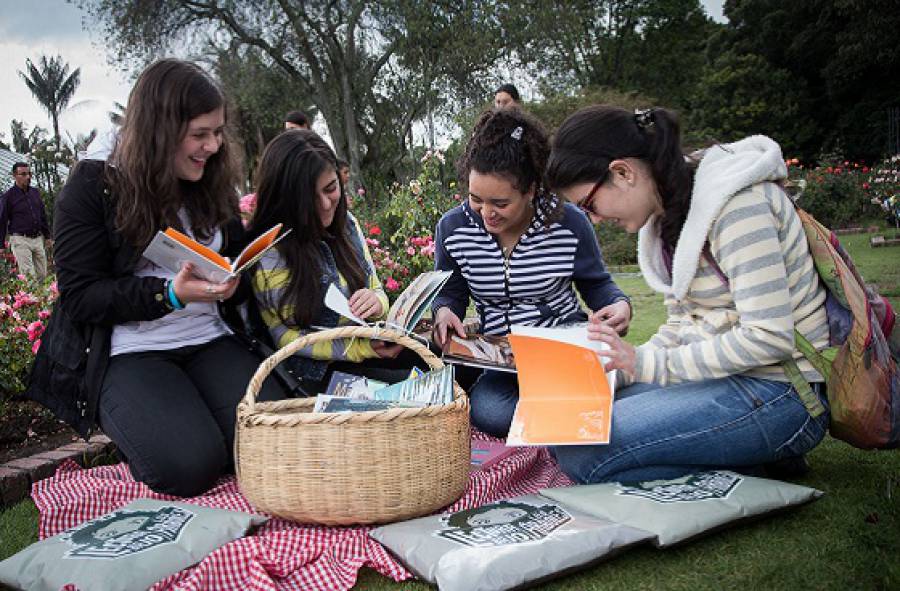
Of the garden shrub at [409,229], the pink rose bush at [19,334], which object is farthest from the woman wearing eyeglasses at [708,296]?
the garden shrub at [409,229]

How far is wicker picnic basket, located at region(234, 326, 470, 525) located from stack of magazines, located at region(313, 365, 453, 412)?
0.31 ft

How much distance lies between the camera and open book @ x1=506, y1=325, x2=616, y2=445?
213 cm

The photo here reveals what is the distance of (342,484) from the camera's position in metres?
2.12

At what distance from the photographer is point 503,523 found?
200 cm

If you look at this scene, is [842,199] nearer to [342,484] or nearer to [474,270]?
[474,270]

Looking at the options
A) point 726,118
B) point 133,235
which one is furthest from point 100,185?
point 726,118

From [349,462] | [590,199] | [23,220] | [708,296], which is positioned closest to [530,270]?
[590,199]

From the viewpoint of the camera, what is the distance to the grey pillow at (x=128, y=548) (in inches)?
73.4

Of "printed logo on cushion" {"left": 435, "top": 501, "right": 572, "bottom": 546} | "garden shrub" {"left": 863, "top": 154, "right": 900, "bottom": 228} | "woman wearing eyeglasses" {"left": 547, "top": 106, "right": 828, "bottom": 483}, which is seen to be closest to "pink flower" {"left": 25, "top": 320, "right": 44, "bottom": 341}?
"printed logo on cushion" {"left": 435, "top": 501, "right": 572, "bottom": 546}

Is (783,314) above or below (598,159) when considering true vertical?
below

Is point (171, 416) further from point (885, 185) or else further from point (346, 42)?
point (346, 42)

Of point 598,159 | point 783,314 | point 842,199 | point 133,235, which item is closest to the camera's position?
point 783,314

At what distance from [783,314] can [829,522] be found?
0.55 m

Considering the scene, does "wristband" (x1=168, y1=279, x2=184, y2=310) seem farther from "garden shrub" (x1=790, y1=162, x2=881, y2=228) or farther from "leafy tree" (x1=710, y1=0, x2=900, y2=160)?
"leafy tree" (x1=710, y1=0, x2=900, y2=160)
